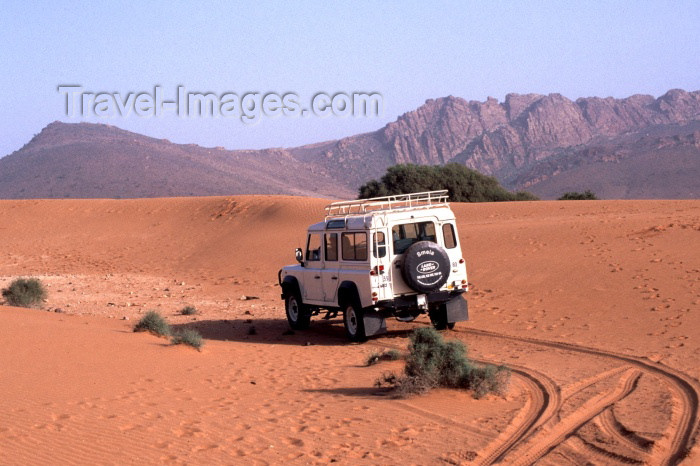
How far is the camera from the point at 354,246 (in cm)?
1505

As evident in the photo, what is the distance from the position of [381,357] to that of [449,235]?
329 centimetres

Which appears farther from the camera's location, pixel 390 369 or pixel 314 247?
pixel 314 247

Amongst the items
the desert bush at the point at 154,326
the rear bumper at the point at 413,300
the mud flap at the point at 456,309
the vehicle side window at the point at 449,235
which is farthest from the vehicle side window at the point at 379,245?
the desert bush at the point at 154,326

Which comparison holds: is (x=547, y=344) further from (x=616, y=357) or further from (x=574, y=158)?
(x=574, y=158)

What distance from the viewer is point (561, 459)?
23.9 feet

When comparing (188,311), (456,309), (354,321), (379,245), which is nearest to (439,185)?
(188,311)

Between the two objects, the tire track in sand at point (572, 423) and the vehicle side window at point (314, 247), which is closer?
the tire track in sand at point (572, 423)

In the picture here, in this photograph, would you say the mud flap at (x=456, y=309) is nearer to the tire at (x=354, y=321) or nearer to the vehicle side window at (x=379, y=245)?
the tire at (x=354, y=321)

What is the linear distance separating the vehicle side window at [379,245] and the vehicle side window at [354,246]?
293 millimetres

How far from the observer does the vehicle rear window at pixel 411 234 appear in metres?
14.7

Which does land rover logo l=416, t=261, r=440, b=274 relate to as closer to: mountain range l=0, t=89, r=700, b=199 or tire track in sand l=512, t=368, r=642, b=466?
tire track in sand l=512, t=368, r=642, b=466

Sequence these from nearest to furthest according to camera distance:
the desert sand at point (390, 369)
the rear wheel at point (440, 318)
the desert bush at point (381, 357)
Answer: the desert sand at point (390, 369), the desert bush at point (381, 357), the rear wheel at point (440, 318)

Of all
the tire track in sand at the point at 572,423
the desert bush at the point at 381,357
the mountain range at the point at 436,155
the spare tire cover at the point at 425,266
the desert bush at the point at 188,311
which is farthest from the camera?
the mountain range at the point at 436,155

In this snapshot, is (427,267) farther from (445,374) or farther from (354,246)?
(445,374)
